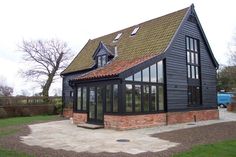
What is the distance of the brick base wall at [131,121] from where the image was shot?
1602cm

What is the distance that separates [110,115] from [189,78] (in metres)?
7.47

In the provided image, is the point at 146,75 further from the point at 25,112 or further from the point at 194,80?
the point at 25,112

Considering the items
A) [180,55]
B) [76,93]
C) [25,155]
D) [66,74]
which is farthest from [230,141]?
[66,74]

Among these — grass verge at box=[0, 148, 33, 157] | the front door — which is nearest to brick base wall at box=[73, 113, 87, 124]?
the front door

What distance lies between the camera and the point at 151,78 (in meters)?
17.9

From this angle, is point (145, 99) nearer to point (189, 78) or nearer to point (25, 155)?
point (189, 78)

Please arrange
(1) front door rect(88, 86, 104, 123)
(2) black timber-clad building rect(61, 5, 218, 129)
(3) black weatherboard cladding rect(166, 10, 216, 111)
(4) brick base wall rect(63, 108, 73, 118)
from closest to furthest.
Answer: (2) black timber-clad building rect(61, 5, 218, 129)
(1) front door rect(88, 86, 104, 123)
(3) black weatherboard cladding rect(166, 10, 216, 111)
(4) brick base wall rect(63, 108, 73, 118)

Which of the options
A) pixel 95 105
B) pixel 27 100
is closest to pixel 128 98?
pixel 95 105

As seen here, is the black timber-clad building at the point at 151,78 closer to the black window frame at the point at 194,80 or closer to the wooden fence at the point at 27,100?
the black window frame at the point at 194,80

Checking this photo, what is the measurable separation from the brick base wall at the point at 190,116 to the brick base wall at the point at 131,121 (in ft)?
3.87

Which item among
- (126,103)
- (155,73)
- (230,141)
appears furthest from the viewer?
(155,73)

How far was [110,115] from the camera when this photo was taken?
16844mm

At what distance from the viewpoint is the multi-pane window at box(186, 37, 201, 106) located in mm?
21078

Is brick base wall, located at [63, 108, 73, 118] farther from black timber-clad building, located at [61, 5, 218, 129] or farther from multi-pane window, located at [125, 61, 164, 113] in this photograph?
multi-pane window, located at [125, 61, 164, 113]
